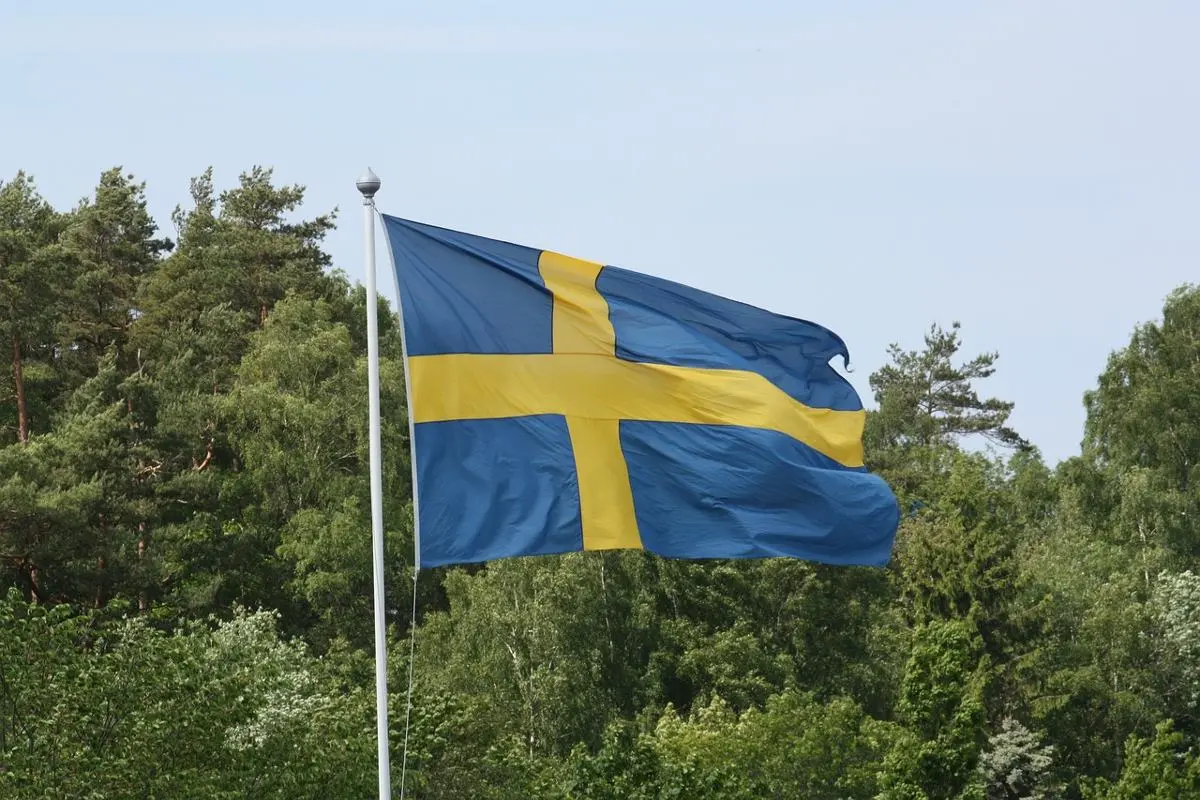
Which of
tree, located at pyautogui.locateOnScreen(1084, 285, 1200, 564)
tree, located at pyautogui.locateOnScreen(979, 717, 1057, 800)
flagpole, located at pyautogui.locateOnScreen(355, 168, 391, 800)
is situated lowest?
tree, located at pyautogui.locateOnScreen(979, 717, 1057, 800)

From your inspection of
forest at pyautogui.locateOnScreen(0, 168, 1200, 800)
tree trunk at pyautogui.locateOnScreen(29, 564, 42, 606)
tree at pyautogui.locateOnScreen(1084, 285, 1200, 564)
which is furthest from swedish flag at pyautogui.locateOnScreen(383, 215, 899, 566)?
tree at pyautogui.locateOnScreen(1084, 285, 1200, 564)

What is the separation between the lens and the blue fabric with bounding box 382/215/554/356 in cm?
1591

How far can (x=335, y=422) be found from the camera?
62.1 meters

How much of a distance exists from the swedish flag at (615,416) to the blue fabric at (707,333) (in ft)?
0.04

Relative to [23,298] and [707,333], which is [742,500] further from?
[23,298]

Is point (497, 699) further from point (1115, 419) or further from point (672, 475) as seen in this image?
point (672, 475)

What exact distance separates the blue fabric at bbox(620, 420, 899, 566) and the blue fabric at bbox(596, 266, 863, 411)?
57 cm

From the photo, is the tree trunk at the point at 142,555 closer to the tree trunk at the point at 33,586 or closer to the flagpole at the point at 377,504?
the tree trunk at the point at 33,586

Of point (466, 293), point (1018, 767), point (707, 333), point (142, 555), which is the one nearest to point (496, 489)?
point (466, 293)

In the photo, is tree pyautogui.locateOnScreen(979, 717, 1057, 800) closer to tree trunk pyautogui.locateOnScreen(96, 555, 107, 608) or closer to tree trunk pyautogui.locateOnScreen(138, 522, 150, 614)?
tree trunk pyautogui.locateOnScreen(138, 522, 150, 614)

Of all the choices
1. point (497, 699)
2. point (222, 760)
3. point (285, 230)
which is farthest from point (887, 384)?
point (222, 760)

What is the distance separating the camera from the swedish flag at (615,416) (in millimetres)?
15969

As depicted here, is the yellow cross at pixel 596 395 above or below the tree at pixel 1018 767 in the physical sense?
above

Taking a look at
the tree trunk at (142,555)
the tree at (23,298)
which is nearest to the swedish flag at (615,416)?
the tree trunk at (142,555)
